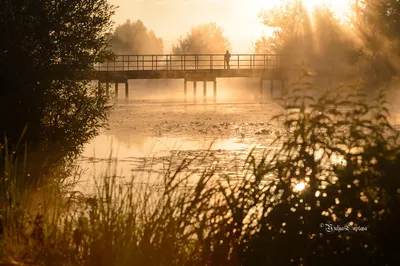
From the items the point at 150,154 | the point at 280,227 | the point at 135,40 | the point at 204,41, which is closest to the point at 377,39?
the point at 150,154

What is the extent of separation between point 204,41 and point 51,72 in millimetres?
104488

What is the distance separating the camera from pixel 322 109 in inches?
347

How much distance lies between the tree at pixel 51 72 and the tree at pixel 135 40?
106 m

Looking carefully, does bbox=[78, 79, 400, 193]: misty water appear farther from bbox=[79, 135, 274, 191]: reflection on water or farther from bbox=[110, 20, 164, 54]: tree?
bbox=[110, 20, 164, 54]: tree

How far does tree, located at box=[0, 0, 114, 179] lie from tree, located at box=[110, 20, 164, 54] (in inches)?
4179

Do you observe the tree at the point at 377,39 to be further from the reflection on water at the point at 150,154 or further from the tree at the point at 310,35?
the reflection on water at the point at 150,154

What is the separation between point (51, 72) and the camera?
21.6 m

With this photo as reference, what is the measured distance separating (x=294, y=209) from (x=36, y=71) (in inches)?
542

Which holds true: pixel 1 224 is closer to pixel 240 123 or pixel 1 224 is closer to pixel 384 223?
pixel 384 223

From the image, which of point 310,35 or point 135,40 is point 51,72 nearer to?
point 310,35

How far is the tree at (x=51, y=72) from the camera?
2064cm

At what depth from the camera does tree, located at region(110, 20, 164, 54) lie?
13250 cm

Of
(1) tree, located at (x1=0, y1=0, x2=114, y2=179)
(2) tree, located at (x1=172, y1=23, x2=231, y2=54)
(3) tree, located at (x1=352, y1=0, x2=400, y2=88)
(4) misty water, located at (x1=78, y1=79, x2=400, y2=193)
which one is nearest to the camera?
(1) tree, located at (x1=0, y1=0, x2=114, y2=179)

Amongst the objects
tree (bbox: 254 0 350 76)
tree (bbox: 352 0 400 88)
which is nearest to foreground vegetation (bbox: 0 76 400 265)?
tree (bbox: 352 0 400 88)
